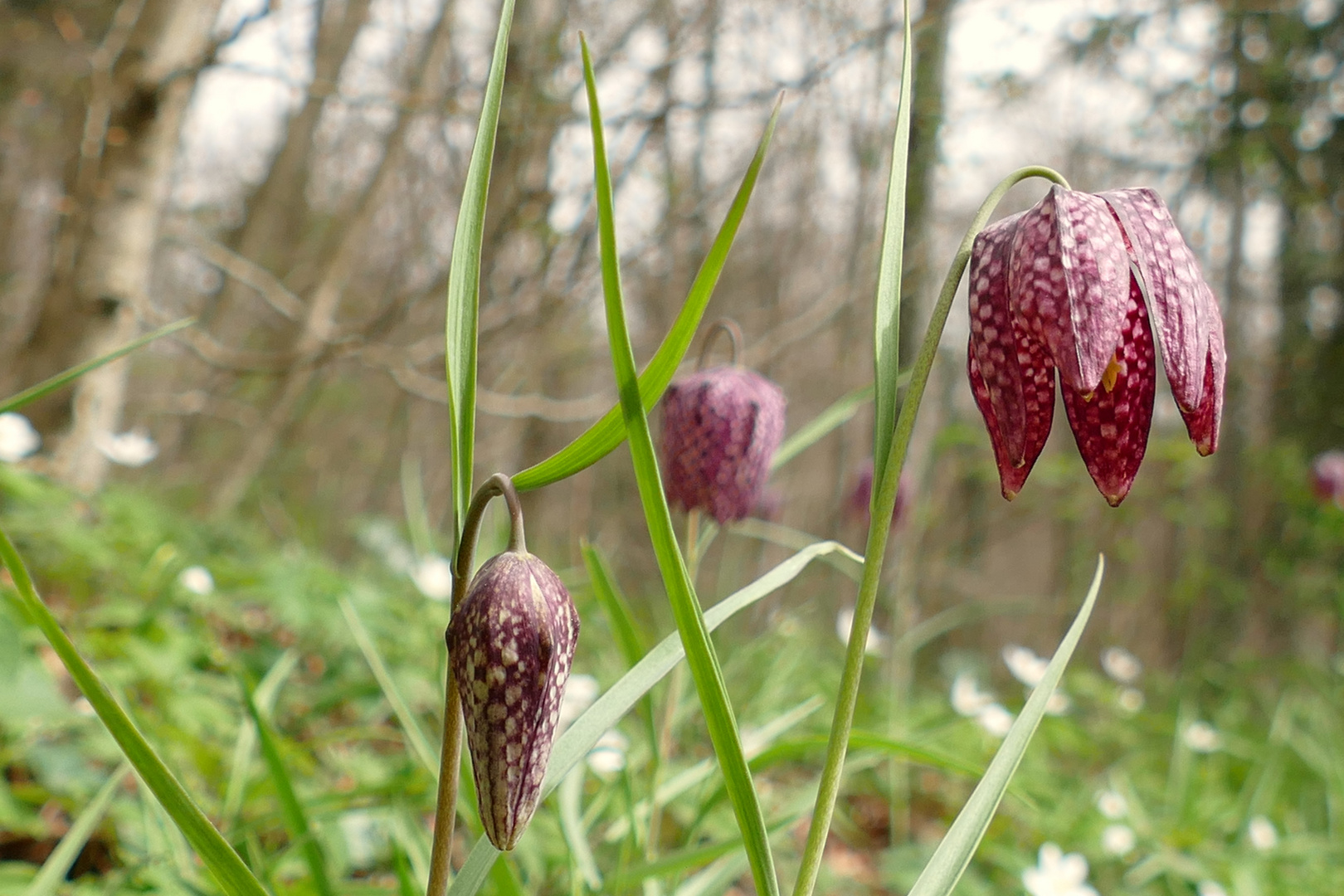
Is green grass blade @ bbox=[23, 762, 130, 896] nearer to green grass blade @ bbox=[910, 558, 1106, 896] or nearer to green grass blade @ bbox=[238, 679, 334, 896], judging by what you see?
green grass blade @ bbox=[238, 679, 334, 896]

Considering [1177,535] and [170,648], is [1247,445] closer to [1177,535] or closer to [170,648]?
[1177,535]

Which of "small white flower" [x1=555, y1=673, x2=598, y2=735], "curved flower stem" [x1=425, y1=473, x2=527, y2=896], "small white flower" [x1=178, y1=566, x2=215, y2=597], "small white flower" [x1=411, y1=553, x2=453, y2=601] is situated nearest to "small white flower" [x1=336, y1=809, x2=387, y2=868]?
"small white flower" [x1=555, y1=673, x2=598, y2=735]

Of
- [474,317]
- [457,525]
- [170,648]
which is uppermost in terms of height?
[474,317]

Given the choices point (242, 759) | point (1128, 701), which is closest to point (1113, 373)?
point (242, 759)

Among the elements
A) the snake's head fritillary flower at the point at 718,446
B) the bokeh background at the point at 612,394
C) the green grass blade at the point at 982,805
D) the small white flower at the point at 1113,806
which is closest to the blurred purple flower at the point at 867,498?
the bokeh background at the point at 612,394

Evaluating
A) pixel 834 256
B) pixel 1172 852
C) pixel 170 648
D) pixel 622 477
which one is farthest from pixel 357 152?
pixel 1172 852
